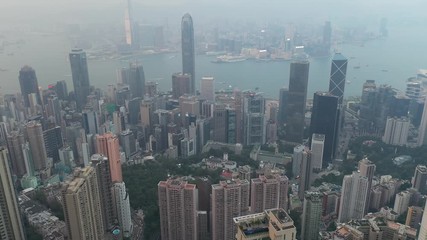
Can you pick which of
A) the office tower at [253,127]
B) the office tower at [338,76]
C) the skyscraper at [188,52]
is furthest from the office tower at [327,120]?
the skyscraper at [188,52]

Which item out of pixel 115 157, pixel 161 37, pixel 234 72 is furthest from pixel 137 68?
pixel 115 157

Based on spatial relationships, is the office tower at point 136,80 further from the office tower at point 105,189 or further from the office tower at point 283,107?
the office tower at point 105,189

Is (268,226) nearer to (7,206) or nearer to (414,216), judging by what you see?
(7,206)

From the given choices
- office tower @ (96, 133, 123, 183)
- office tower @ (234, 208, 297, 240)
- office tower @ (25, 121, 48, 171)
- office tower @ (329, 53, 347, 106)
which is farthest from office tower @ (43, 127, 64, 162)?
office tower @ (329, 53, 347, 106)

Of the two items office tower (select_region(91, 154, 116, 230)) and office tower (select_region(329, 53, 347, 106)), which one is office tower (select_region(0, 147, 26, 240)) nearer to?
office tower (select_region(91, 154, 116, 230))

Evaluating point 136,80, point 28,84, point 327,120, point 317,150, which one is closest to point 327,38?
point 327,120
